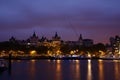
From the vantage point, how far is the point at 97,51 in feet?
616

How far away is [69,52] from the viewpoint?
606 ft

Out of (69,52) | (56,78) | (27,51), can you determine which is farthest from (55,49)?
(56,78)

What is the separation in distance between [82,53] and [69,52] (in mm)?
5961

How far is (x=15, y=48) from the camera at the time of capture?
170m

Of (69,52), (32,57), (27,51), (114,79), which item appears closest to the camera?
(114,79)

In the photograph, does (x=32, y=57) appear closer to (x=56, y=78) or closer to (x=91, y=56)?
(x=91, y=56)

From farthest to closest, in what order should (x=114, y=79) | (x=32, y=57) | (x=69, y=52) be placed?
1. (x=69, y=52)
2. (x=32, y=57)
3. (x=114, y=79)

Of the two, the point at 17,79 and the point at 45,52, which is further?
the point at 45,52

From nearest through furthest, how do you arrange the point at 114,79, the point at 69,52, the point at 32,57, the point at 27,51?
the point at 114,79
the point at 32,57
the point at 27,51
the point at 69,52

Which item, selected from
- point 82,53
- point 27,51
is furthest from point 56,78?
point 82,53

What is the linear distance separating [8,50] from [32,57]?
10846 millimetres

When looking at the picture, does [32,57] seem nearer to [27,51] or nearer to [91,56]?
[27,51]

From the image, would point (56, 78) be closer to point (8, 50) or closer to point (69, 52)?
point (8, 50)

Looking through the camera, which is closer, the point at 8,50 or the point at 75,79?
the point at 75,79
